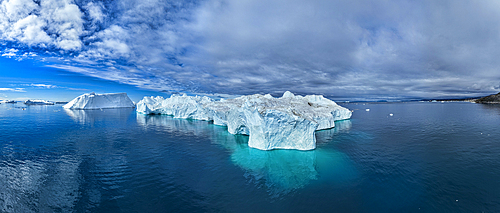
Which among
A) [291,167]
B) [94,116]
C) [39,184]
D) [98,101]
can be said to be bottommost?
[291,167]

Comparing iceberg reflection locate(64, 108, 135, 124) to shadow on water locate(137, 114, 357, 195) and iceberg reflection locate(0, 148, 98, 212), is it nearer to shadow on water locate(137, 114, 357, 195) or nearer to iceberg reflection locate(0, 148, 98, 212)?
iceberg reflection locate(0, 148, 98, 212)

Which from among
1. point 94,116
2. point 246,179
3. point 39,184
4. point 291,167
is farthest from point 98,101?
point 291,167

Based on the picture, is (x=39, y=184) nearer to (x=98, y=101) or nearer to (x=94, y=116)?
(x=94, y=116)

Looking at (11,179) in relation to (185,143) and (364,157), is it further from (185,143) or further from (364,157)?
(364,157)

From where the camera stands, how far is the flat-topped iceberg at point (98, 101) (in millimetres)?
80000

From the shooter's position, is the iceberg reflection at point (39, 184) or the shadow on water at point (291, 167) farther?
the shadow on water at point (291, 167)

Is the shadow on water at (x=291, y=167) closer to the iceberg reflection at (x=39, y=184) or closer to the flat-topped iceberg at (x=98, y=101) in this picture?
the iceberg reflection at (x=39, y=184)

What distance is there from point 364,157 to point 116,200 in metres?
17.6

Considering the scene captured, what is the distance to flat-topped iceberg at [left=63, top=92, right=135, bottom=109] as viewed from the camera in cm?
8000

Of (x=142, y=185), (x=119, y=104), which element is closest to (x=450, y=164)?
(x=142, y=185)

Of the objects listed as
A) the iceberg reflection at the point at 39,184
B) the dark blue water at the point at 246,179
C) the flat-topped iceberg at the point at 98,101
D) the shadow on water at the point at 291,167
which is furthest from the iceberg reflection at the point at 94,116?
the shadow on water at the point at 291,167

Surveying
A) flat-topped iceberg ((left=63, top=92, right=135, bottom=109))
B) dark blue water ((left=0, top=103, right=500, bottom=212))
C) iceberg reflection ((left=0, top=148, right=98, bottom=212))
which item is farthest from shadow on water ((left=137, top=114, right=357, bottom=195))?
flat-topped iceberg ((left=63, top=92, right=135, bottom=109))

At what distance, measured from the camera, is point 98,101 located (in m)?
83.1

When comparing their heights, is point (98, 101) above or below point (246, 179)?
above
